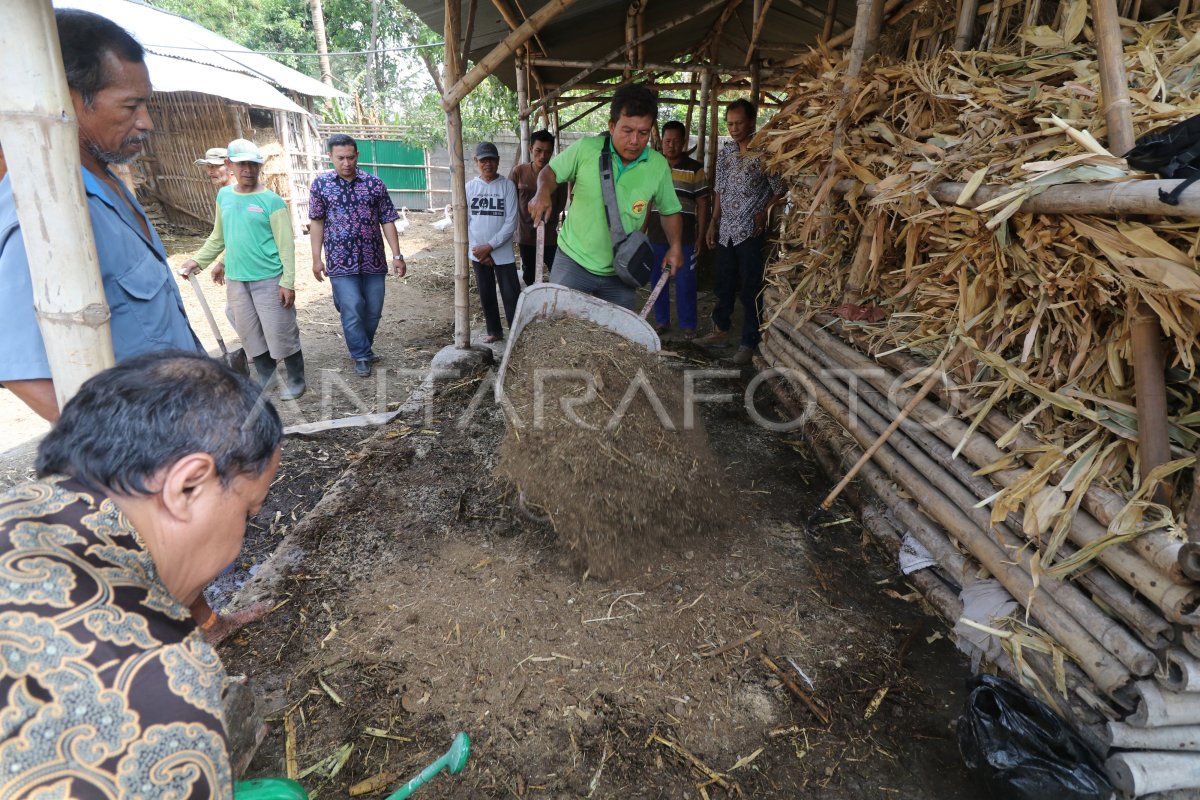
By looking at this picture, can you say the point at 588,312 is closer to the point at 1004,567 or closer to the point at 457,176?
the point at 457,176

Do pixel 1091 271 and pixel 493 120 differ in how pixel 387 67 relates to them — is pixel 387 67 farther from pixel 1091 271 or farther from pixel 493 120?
pixel 1091 271

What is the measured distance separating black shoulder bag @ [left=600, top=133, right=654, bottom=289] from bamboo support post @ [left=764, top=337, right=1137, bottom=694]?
1486 millimetres

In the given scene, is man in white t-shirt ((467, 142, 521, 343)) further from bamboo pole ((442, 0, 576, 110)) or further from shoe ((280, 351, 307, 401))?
shoe ((280, 351, 307, 401))

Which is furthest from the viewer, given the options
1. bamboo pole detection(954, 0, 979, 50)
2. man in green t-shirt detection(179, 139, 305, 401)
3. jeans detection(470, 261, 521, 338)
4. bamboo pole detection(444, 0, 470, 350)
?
jeans detection(470, 261, 521, 338)

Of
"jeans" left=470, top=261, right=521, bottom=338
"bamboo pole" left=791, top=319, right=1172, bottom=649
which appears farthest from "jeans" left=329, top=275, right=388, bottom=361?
"bamboo pole" left=791, top=319, right=1172, bottom=649

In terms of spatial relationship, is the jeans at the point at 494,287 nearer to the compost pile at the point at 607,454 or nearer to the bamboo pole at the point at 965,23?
the compost pile at the point at 607,454

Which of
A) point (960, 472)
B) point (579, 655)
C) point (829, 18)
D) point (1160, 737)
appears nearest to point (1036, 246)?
point (960, 472)

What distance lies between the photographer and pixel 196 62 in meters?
10.9

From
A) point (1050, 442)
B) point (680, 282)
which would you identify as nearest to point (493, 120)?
point (680, 282)

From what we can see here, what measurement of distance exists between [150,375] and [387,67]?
1402 inches

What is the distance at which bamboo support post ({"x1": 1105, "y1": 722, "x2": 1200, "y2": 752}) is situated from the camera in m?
1.81

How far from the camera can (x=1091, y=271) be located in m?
2.05

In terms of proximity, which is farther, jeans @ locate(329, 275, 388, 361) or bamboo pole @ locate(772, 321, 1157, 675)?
jeans @ locate(329, 275, 388, 361)

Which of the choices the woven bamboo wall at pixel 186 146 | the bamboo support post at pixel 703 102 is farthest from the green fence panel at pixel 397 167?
the bamboo support post at pixel 703 102
